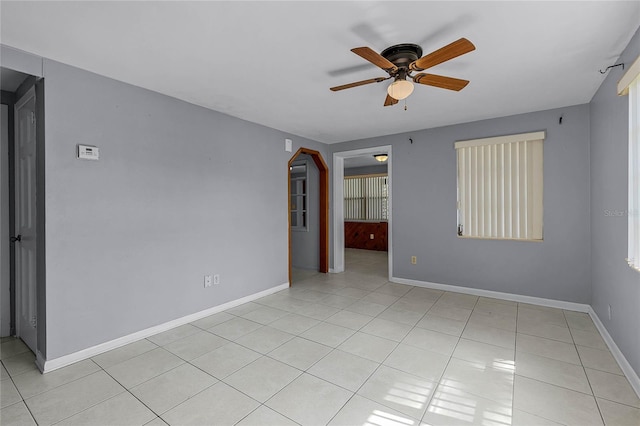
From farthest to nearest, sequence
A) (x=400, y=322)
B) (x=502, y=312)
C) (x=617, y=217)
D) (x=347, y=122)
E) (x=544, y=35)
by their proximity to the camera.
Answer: (x=347, y=122)
(x=502, y=312)
(x=400, y=322)
(x=617, y=217)
(x=544, y=35)

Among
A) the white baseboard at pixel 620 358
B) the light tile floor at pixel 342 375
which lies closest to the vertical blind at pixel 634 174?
the white baseboard at pixel 620 358

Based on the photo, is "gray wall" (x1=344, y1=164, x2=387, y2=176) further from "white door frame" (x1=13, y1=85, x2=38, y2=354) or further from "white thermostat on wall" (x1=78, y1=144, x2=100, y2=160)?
"white door frame" (x1=13, y1=85, x2=38, y2=354)

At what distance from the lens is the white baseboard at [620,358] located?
75.8 inches

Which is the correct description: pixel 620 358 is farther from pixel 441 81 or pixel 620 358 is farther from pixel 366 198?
pixel 366 198

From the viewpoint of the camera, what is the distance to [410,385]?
6.59 feet

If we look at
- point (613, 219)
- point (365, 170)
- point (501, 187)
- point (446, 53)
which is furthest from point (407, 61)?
point (365, 170)

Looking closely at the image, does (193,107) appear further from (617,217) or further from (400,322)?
(617,217)

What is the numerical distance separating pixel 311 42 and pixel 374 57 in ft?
1.60

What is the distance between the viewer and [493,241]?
392cm

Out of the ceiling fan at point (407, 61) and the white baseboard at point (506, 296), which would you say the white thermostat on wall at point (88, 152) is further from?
the white baseboard at point (506, 296)

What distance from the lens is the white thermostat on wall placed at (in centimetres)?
238

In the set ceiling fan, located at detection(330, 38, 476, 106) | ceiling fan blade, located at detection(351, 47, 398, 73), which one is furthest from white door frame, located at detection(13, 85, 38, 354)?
ceiling fan, located at detection(330, 38, 476, 106)

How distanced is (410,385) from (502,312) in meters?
2.04

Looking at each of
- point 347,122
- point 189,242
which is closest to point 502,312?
point 347,122
